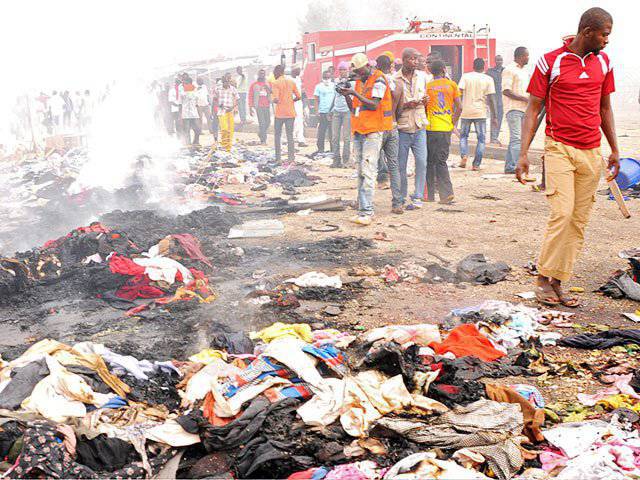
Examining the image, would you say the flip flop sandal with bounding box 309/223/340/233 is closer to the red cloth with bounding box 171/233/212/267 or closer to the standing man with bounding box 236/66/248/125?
the red cloth with bounding box 171/233/212/267

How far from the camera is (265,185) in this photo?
12.2 metres

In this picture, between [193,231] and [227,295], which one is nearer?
[227,295]

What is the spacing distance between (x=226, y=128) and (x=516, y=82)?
26.1ft

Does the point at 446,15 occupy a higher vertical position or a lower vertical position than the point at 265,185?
higher

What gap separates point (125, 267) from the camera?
631 centimetres

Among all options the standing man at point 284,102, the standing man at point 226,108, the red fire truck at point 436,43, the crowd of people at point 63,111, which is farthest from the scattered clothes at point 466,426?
the crowd of people at point 63,111

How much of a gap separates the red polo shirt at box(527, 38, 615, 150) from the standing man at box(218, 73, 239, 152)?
38.8 ft

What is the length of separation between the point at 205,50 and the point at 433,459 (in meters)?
64.2

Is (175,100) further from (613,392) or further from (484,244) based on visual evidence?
(613,392)

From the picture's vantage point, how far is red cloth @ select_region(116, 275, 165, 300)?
6.06 m

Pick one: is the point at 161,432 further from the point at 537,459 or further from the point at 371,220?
the point at 371,220

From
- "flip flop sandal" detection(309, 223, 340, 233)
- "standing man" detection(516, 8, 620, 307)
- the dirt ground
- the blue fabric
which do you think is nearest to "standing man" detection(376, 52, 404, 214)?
the dirt ground

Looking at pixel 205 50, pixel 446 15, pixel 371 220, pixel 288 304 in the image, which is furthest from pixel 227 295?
pixel 205 50

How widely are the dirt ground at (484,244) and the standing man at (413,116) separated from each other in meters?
0.59
